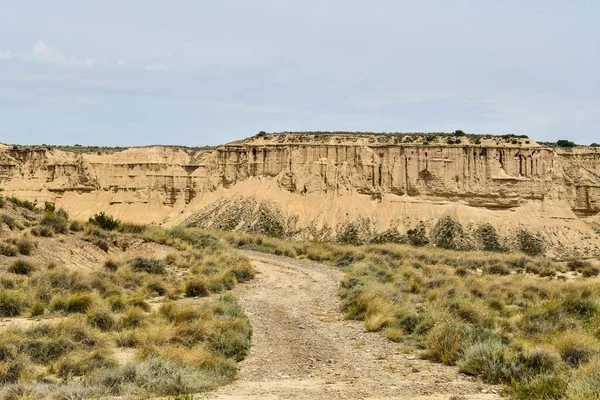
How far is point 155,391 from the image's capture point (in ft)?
26.8

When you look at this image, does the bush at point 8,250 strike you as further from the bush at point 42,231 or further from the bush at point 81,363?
the bush at point 81,363

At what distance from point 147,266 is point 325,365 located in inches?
491

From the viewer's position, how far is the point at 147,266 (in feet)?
70.4

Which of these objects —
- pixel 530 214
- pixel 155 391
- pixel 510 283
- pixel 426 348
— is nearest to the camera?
pixel 155 391

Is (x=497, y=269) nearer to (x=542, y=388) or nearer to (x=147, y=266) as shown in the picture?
(x=147, y=266)

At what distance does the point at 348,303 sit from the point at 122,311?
638 cm

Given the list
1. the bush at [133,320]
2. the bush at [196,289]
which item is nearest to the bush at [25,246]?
the bush at [196,289]

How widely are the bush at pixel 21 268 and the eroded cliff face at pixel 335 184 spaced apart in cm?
4711

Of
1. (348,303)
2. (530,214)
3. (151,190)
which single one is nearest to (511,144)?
(530,214)

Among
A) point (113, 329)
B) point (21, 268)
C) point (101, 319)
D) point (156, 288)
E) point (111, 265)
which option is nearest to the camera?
point (113, 329)

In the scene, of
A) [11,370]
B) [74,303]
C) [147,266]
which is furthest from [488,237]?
[11,370]

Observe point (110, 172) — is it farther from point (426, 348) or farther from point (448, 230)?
point (426, 348)

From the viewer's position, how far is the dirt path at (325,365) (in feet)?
28.1

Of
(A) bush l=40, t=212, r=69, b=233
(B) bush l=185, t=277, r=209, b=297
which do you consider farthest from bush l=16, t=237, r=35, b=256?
(B) bush l=185, t=277, r=209, b=297
